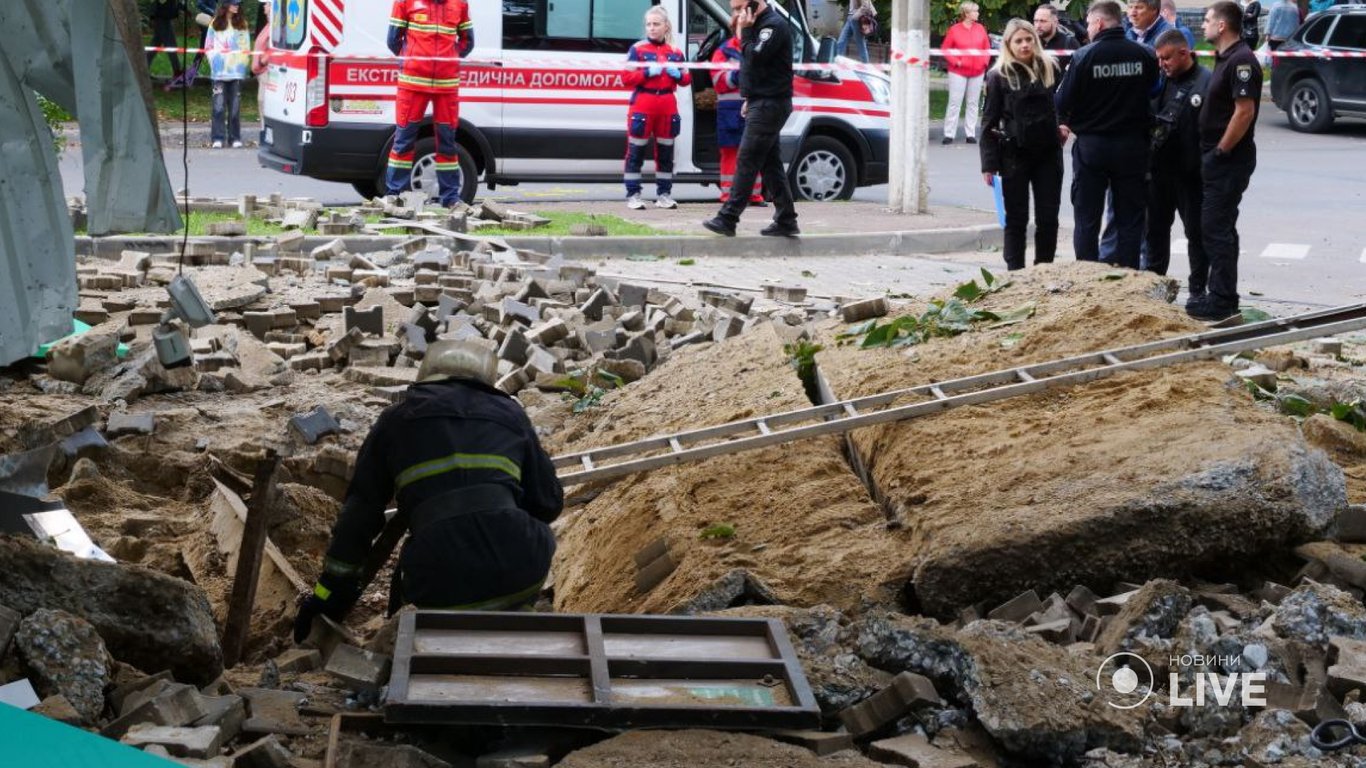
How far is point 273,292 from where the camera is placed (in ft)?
37.8

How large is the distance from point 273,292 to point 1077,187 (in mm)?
5515

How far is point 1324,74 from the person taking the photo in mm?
25406

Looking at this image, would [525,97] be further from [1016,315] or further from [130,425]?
[1016,315]

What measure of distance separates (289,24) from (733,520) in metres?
10.3

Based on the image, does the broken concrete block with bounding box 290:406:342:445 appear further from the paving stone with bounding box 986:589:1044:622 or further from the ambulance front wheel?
the ambulance front wheel

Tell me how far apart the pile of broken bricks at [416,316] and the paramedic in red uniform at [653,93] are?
132 inches

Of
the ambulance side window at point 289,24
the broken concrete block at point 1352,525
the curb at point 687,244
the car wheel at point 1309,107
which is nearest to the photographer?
the broken concrete block at point 1352,525

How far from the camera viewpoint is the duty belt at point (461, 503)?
5.41m

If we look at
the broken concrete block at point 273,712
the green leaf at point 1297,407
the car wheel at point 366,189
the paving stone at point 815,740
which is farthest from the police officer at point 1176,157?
the car wheel at point 366,189

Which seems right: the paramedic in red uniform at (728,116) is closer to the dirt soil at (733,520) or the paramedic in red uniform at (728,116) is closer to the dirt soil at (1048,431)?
the dirt soil at (1048,431)

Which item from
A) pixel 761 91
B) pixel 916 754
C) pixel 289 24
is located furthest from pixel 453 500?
pixel 289 24

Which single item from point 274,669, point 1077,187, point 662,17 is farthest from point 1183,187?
point 274,669

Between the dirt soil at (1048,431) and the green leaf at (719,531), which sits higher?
the dirt soil at (1048,431)

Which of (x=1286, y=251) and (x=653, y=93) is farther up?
(x=653, y=93)
